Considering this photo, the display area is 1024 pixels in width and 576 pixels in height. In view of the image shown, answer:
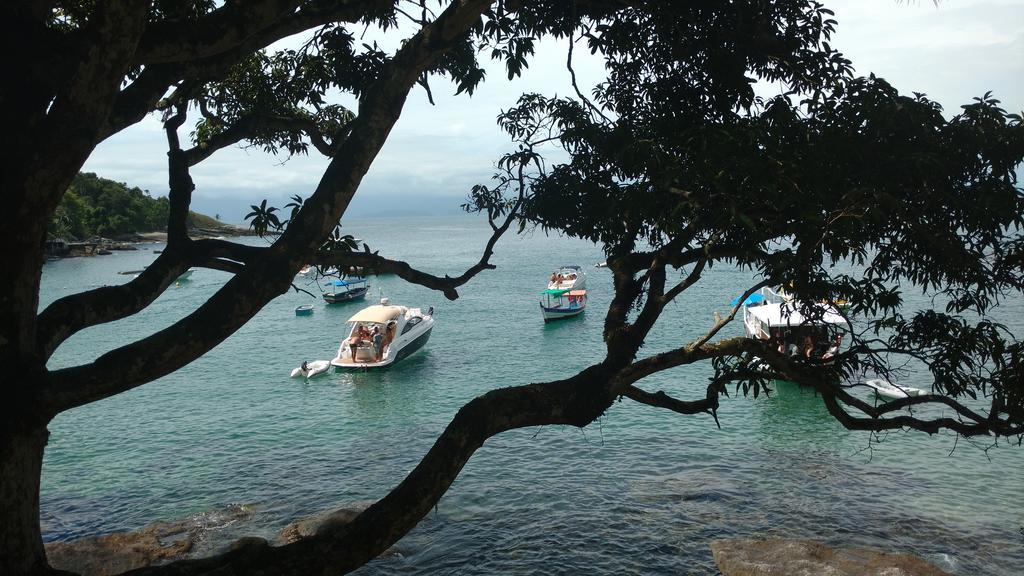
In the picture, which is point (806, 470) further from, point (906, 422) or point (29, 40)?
point (29, 40)

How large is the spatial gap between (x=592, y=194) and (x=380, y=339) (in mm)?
28349

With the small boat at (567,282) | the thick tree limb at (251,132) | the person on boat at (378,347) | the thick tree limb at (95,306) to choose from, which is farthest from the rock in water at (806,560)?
the small boat at (567,282)

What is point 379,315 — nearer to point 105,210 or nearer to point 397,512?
point 397,512

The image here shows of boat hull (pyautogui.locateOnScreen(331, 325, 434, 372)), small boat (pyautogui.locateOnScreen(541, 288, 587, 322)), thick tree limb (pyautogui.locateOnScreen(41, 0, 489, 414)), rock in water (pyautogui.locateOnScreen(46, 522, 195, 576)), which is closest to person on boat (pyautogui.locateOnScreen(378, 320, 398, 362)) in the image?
boat hull (pyautogui.locateOnScreen(331, 325, 434, 372))

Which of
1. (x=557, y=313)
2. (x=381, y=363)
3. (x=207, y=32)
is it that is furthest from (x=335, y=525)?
(x=557, y=313)

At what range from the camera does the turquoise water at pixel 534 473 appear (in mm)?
16422

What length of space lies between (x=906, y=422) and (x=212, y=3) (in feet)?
32.5

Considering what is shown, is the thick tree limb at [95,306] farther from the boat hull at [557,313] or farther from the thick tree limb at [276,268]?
the boat hull at [557,313]

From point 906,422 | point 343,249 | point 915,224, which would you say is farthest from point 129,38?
point 906,422

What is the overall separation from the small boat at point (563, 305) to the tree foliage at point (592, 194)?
120ft

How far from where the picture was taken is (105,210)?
132375 millimetres

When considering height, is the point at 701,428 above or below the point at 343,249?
below

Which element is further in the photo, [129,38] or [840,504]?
[840,504]

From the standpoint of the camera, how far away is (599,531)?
17.0 m
